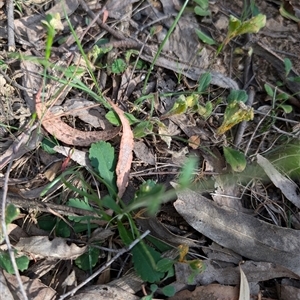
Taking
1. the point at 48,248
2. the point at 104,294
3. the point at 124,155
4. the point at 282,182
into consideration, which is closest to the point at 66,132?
the point at 124,155

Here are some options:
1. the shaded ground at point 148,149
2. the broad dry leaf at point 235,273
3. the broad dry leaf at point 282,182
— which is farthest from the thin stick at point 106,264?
the broad dry leaf at point 282,182

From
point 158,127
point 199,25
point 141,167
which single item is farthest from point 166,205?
point 199,25

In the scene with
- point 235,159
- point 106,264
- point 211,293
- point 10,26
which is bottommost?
point 211,293

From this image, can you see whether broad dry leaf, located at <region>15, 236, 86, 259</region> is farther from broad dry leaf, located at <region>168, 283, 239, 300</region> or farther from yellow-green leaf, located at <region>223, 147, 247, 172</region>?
yellow-green leaf, located at <region>223, 147, 247, 172</region>

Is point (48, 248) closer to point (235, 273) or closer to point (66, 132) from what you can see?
point (66, 132)

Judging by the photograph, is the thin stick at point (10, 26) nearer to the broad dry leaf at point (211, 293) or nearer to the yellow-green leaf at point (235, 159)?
the yellow-green leaf at point (235, 159)

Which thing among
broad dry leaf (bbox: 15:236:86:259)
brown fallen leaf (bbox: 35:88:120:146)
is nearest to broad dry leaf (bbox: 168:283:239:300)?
broad dry leaf (bbox: 15:236:86:259)

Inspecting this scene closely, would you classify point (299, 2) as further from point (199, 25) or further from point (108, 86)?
point (108, 86)
